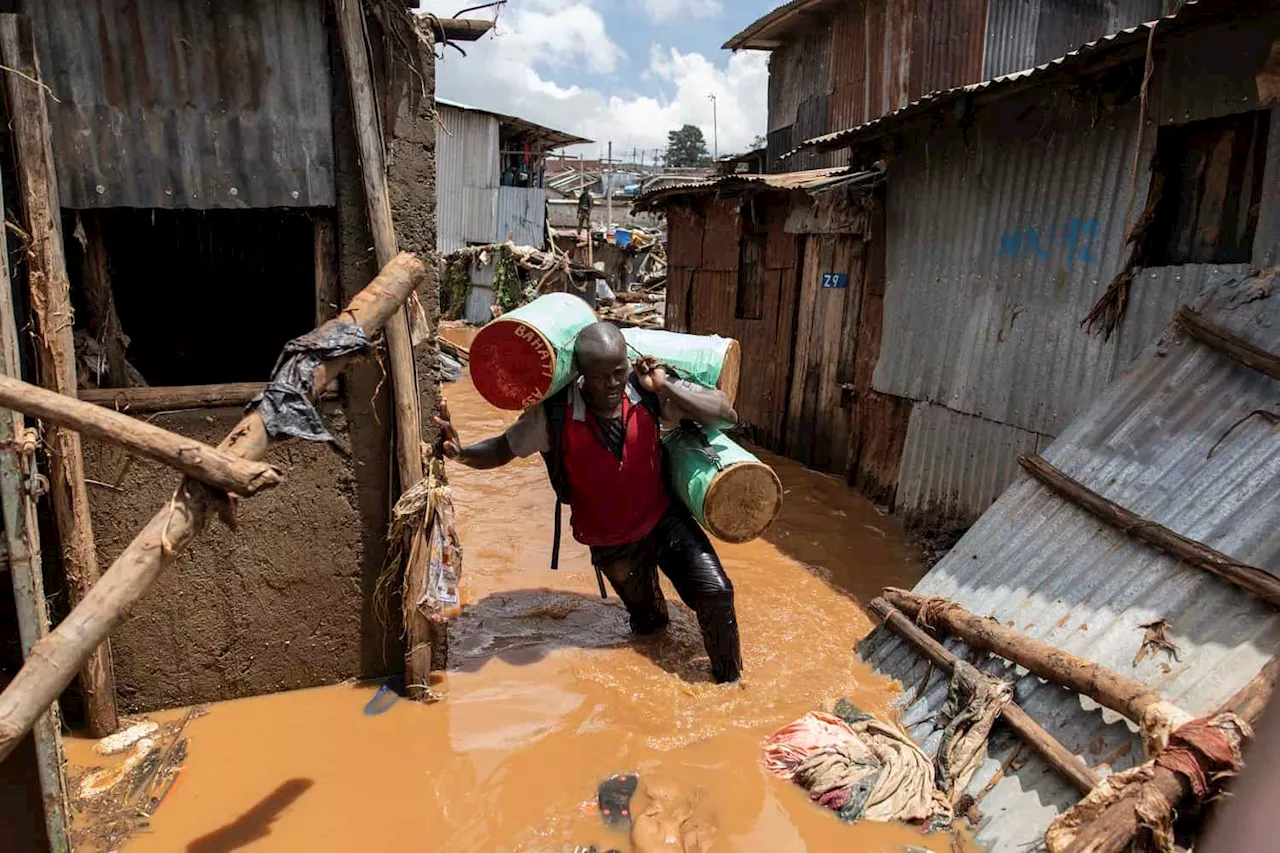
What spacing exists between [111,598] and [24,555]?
712mm

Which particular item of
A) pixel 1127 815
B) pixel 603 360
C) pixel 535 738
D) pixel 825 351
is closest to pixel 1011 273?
pixel 825 351

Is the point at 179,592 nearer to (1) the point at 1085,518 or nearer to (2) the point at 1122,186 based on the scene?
(1) the point at 1085,518

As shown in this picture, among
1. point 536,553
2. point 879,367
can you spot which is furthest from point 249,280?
point 879,367

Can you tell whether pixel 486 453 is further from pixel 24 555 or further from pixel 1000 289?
pixel 1000 289

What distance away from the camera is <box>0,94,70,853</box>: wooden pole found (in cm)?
264

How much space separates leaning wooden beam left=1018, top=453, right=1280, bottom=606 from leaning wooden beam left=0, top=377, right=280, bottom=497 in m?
3.38

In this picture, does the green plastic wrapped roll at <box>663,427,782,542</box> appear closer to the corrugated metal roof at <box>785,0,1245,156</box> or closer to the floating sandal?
the floating sandal

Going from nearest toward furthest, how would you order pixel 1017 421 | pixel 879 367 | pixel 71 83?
pixel 71 83 → pixel 1017 421 → pixel 879 367

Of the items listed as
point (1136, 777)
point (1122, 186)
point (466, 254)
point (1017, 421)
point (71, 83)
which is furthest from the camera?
point (466, 254)

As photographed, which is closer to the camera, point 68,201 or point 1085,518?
point 68,201

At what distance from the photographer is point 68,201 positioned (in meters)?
3.41

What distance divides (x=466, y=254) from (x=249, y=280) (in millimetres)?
17723

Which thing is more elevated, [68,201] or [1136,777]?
[68,201]

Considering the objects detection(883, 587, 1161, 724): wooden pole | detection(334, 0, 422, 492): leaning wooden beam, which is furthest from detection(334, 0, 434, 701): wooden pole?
detection(883, 587, 1161, 724): wooden pole
